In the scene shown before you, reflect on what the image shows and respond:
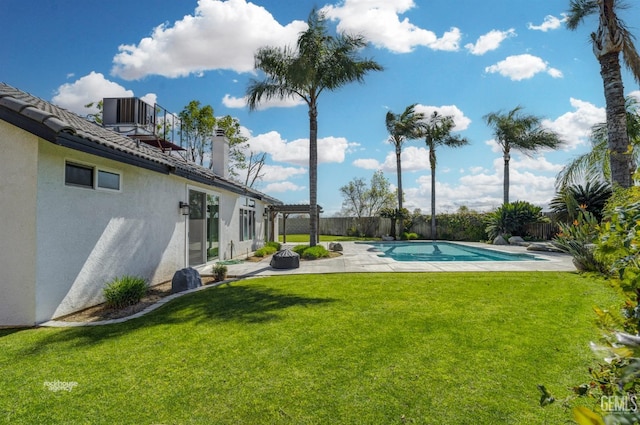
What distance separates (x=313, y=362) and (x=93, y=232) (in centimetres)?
580

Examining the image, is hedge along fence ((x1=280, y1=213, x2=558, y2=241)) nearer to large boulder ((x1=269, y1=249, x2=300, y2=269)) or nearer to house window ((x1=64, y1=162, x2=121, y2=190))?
large boulder ((x1=269, y1=249, x2=300, y2=269))

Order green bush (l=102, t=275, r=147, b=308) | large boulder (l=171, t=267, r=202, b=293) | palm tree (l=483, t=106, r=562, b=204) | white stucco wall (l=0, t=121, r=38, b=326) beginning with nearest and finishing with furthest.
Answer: white stucco wall (l=0, t=121, r=38, b=326)
green bush (l=102, t=275, r=147, b=308)
large boulder (l=171, t=267, r=202, b=293)
palm tree (l=483, t=106, r=562, b=204)

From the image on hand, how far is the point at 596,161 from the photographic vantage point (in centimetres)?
1401

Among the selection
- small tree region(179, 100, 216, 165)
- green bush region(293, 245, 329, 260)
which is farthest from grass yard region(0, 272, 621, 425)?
small tree region(179, 100, 216, 165)

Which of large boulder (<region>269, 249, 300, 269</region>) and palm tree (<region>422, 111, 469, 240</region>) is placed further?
palm tree (<region>422, 111, 469, 240</region>)

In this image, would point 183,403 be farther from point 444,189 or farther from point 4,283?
point 444,189

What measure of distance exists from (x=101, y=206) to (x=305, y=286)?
5.09 metres

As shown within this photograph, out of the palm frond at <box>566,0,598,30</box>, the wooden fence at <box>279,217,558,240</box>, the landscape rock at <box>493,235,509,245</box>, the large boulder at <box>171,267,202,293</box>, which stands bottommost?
the large boulder at <box>171,267,202,293</box>

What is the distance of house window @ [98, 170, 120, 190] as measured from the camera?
7570mm

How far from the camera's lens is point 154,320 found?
244 inches

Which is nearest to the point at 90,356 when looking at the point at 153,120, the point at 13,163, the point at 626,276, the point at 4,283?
the point at 4,283

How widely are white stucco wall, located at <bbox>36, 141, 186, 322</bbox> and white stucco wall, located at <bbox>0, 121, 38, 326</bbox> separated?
12 cm

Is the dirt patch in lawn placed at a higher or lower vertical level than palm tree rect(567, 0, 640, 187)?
lower

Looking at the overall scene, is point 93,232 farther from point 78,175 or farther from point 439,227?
Result: point 439,227
